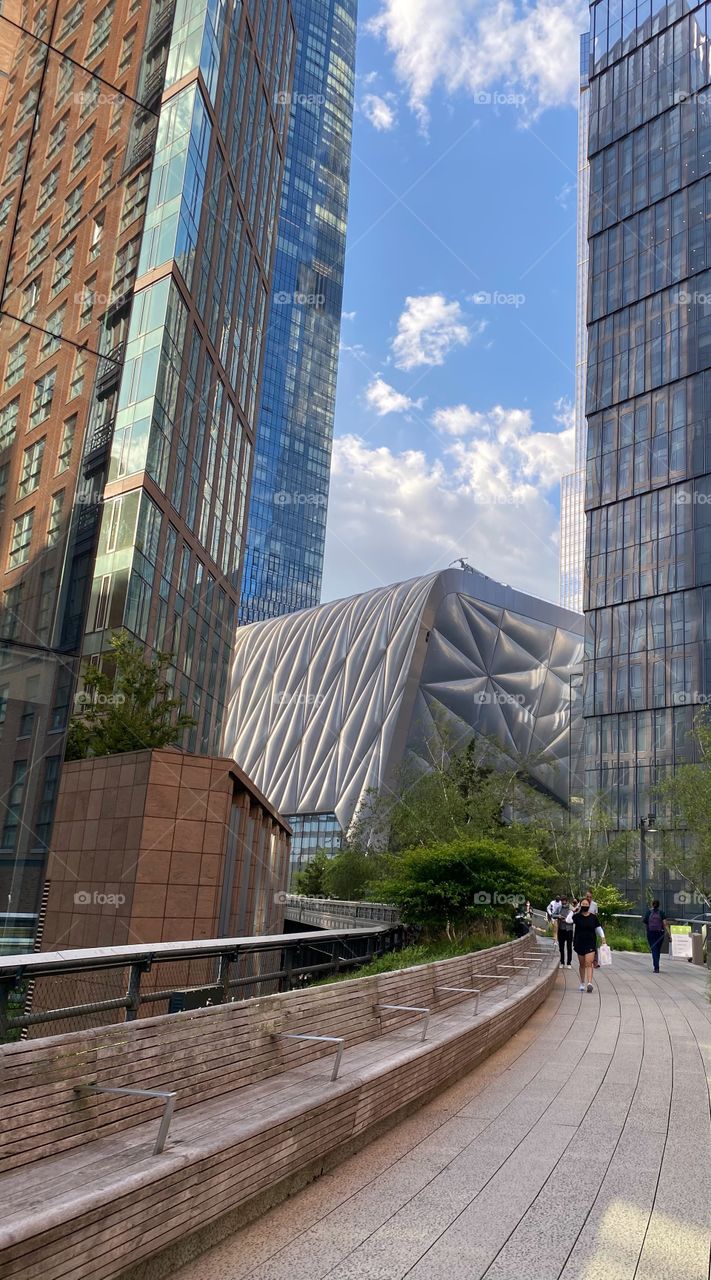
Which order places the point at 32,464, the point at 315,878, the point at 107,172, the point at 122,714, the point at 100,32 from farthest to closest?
the point at 315,878 < the point at 100,32 < the point at 122,714 < the point at 107,172 < the point at 32,464

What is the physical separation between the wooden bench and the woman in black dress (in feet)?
28.9

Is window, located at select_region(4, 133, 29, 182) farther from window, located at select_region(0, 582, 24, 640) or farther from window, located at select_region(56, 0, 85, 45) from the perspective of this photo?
window, located at select_region(0, 582, 24, 640)

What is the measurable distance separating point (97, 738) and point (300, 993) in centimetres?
1483

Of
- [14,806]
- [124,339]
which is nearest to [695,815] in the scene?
[124,339]

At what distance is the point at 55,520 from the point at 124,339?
4964mm

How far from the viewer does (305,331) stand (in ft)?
584

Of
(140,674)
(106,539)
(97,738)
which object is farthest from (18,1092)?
(106,539)

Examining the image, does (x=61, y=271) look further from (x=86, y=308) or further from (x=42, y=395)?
(x=42, y=395)

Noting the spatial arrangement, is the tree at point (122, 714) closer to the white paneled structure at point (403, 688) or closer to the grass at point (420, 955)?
the grass at point (420, 955)

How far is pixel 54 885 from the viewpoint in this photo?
1681cm

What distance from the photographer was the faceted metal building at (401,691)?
243 ft

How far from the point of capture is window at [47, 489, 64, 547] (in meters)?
13.2

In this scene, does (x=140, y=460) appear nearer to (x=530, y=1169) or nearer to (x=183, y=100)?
(x=183, y=100)

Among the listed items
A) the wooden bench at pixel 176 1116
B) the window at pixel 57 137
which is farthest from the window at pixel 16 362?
the wooden bench at pixel 176 1116
